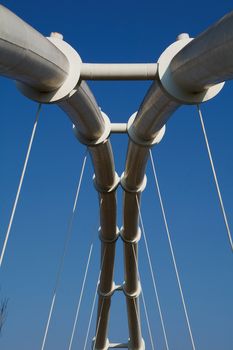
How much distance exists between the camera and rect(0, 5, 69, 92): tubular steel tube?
8.35 m

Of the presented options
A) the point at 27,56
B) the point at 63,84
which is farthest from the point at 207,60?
the point at 63,84

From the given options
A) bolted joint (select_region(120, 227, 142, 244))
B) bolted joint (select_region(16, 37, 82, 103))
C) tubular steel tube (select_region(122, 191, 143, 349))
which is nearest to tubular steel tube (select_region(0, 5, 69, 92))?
bolted joint (select_region(16, 37, 82, 103))

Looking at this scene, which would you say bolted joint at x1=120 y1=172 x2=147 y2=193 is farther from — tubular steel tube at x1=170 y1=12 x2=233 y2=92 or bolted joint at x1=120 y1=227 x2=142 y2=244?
tubular steel tube at x1=170 y1=12 x2=233 y2=92

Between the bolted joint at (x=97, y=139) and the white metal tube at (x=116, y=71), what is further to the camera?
the bolted joint at (x=97, y=139)

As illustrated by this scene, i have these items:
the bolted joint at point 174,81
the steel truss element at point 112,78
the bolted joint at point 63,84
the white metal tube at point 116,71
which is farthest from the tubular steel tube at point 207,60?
the bolted joint at point 63,84

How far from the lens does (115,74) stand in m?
12.5

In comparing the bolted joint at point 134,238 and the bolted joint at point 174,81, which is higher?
the bolted joint at point 134,238

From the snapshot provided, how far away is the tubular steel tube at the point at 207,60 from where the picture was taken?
870 cm

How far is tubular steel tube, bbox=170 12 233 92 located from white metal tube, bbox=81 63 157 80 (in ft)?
2.24

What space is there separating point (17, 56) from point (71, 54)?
3.21 m

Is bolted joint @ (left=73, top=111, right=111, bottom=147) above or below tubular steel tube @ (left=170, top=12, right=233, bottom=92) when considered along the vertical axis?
above

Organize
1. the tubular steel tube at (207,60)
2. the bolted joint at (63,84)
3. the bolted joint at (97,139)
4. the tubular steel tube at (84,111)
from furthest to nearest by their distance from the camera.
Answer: the bolted joint at (97,139) → the tubular steel tube at (84,111) → the bolted joint at (63,84) → the tubular steel tube at (207,60)

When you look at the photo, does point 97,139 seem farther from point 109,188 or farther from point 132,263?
point 132,263

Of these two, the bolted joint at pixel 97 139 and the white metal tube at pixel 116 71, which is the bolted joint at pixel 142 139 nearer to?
the bolted joint at pixel 97 139
